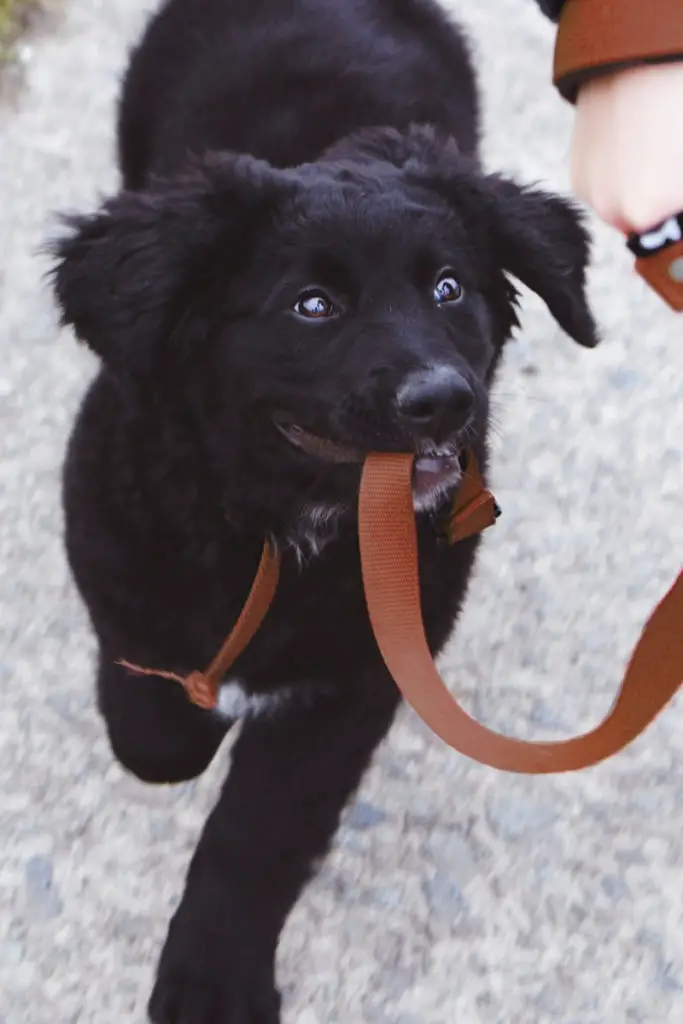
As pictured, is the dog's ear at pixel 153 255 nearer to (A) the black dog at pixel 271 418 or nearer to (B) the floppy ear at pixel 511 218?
(A) the black dog at pixel 271 418

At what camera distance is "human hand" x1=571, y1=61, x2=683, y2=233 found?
1075mm

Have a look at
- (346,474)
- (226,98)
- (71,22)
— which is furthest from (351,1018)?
(71,22)

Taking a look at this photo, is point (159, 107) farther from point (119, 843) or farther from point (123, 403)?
point (119, 843)

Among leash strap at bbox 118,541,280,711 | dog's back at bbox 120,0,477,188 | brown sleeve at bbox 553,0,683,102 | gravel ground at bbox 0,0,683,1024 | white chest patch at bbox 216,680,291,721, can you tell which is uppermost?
brown sleeve at bbox 553,0,683,102

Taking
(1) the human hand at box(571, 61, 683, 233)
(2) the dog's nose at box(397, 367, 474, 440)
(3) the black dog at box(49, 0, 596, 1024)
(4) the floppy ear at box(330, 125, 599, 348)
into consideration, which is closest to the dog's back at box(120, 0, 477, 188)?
(3) the black dog at box(49, 0, 596, 1024)

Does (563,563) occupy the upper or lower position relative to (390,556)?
lower

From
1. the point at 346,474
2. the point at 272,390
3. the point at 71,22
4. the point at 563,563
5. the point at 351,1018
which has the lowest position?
the point at 351,1018

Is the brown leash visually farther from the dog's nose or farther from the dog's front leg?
the dog's front leg

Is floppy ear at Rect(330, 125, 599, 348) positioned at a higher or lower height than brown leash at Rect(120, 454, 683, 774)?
higher

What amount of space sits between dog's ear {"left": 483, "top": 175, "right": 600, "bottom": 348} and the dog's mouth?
0.96 ft

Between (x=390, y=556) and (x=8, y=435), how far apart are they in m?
1.64

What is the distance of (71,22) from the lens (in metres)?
3.88

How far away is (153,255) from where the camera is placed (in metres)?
1.61

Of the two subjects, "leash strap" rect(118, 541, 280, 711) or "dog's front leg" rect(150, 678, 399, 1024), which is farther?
"dog's front leg" rect(150, 678, 399, 1024)
